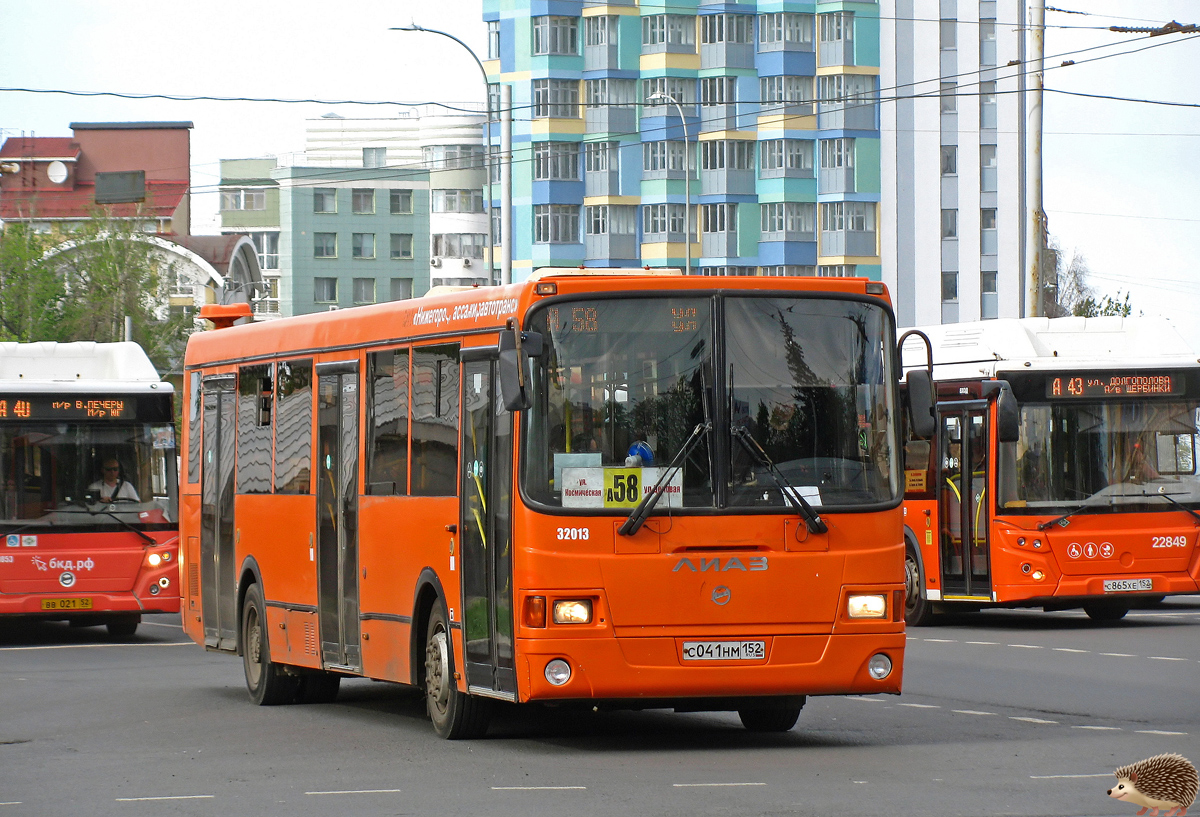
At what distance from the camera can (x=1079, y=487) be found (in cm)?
2206

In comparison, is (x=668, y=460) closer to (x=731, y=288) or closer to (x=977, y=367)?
(x=731, y=288)

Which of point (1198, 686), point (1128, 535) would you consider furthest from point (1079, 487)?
point (1198, 686)

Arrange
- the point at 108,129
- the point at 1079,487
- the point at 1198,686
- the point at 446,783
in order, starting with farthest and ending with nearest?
the point at 108,129, the point at 1079,487, the point at 1198,686, the point at 446,783

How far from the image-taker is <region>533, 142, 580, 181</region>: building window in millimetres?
87625

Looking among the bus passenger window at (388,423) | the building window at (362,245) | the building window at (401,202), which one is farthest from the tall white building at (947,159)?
the bus passenger window at (388,423)

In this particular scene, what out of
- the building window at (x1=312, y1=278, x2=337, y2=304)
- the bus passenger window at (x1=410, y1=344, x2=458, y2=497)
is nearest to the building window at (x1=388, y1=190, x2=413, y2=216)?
the building window at (x1=312, y1=278, x2=337, y2=304)

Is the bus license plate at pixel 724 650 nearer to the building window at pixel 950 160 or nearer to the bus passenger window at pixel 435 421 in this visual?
the bus passenger window at pixel 435 421

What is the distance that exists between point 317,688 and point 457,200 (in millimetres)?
92301

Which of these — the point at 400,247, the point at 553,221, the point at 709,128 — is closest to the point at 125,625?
the point at 553,221

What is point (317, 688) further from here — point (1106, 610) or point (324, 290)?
point (324, 290)

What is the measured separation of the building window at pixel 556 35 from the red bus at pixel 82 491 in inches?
2544

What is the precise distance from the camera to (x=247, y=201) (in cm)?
11256

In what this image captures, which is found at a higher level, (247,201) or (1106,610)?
(247,201)

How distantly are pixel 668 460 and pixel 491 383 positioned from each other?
1243 millimetres
